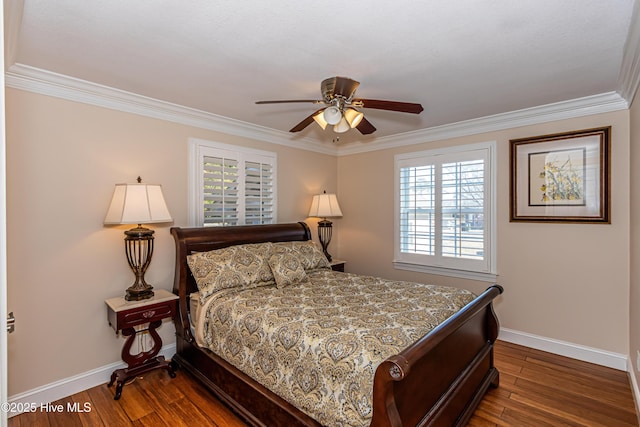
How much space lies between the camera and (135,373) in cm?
267

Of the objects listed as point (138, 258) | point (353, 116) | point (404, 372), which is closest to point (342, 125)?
point (353, 116)

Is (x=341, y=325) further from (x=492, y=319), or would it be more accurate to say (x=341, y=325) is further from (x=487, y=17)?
(x=487, y=17)

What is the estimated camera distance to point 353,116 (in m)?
2.39

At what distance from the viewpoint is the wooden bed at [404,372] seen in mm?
1502

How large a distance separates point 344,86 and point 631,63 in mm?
1941

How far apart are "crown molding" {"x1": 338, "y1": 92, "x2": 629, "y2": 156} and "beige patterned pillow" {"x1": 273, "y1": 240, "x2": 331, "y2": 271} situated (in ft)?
6.19

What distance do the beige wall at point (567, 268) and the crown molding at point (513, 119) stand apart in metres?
0.06

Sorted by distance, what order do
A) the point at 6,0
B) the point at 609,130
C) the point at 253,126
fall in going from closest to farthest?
the point at 6,0 < the point at 609,130 < the point at 253,126

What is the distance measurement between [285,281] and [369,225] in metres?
2.11

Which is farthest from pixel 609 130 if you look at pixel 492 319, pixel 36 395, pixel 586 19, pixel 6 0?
pixel 36 395

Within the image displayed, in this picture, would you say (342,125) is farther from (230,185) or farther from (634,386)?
(634,386)

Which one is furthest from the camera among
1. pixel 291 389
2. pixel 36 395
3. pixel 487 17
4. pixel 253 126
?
pixel 253 126

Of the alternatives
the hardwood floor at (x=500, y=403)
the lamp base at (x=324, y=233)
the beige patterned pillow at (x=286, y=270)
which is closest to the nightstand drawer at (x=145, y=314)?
the hardwood floor at (x=500, y=403)

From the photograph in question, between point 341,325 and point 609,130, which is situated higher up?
point 609,130
